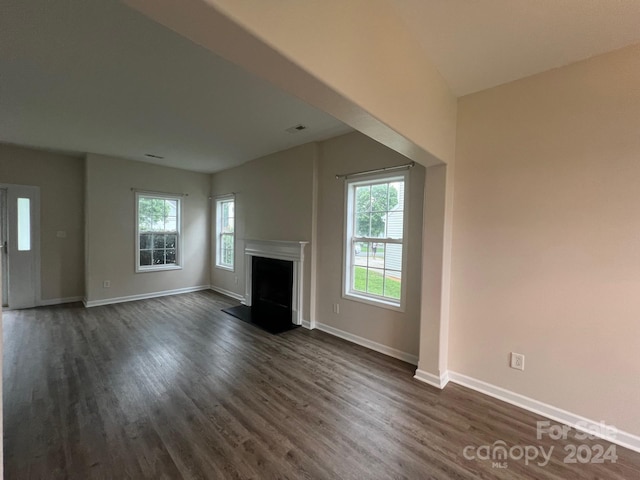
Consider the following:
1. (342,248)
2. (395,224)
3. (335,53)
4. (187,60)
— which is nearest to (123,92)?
(187,60)

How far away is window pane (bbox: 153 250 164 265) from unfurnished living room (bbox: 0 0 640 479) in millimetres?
1803

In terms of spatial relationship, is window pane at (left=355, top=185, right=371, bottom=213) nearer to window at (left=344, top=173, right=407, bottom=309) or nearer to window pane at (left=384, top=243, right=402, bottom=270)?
window at (left=344, top=173, right=407, bottom=309)

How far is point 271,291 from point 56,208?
391 centimetres

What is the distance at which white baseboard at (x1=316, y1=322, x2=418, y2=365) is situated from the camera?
10.00 feet

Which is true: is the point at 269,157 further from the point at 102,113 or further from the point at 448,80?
the point at 448,80

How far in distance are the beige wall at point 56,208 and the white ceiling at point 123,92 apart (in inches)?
20.1

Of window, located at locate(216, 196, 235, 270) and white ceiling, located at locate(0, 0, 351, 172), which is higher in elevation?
white ceiling, located at locate(0, 0, 351, 172)

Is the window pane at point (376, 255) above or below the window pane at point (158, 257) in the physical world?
above

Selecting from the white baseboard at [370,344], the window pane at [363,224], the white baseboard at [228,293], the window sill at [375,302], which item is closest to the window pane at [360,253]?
the window pane at [363,224]

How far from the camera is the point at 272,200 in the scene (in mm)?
4590

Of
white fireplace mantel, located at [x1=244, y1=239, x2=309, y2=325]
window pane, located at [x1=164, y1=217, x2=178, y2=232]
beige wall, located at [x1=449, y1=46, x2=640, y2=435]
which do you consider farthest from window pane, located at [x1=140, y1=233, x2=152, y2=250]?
beige wall, located at [x1=449, y1=46, x2=640, y2=435]

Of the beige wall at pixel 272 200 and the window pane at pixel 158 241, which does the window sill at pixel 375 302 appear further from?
the window pane at pixel 158 241

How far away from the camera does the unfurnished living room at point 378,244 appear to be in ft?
5.56

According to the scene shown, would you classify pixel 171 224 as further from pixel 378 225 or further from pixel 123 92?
pixel 378 225
